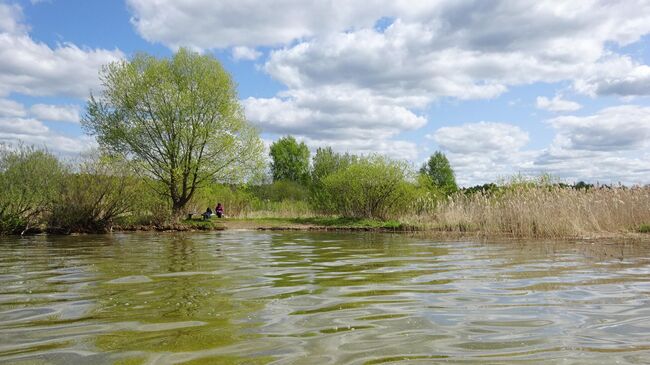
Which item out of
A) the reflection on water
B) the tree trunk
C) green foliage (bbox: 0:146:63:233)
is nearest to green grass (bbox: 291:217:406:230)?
the tree trunk

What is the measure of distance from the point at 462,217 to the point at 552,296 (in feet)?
48.7

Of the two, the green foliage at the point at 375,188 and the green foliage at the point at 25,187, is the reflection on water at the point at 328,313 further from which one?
the green foliage at the point at 375,188

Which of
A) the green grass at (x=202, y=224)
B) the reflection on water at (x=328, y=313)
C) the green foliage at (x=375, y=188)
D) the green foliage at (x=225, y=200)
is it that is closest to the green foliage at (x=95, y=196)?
the green grass at (x=202, y=224)

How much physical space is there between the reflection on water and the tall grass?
25.1 feet

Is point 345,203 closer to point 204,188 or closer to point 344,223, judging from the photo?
point 344,223

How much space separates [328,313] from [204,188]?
27.6 metres

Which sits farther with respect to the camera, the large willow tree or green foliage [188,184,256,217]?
green foliage [188,184,256,217]

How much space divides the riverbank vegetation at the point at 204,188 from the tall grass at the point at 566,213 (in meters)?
0.04

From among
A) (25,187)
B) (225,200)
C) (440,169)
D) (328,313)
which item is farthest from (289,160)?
(328,313)

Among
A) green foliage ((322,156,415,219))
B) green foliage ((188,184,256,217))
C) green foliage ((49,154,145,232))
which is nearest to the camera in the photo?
green foliage ((49,154,145,232))

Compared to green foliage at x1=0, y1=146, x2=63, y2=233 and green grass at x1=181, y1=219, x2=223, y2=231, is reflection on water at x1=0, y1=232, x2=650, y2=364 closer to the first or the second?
green foliage at x1=0, y1=146, x2=63, y2=233

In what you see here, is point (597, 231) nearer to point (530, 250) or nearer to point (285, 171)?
point (530, 250)

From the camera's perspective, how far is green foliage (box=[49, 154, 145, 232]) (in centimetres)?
2203

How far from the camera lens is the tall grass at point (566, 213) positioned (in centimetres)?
1534
